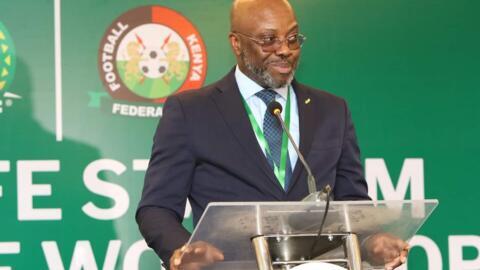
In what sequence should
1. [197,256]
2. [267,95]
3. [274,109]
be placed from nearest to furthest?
[197,256], [274,109], [267,95]

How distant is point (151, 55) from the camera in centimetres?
420

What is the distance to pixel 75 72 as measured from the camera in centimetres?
412

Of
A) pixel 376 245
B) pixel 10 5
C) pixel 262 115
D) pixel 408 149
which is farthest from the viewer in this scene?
pixel 408 149

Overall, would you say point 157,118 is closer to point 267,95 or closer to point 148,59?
point 148,59

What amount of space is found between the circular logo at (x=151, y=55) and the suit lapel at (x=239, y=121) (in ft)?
3.95

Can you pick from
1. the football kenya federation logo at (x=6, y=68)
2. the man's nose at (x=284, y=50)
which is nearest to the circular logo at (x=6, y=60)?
the football kenya federation logo at (x=6, y=68)

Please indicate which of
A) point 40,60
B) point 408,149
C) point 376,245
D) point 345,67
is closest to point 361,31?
point 345,67

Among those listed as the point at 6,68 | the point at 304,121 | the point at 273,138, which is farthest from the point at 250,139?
the point at 6,68

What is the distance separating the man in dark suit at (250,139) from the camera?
9.20 feet

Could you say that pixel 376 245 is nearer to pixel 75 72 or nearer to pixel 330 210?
pixel 330 210

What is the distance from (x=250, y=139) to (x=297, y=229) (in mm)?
627

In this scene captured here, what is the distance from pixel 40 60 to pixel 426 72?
1.72 meters

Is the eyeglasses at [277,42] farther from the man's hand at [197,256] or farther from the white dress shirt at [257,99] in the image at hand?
the man's hand at [197,256]

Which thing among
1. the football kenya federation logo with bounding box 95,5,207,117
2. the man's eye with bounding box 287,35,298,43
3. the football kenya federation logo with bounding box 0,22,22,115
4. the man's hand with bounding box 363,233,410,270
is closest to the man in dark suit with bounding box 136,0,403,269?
the man's eye with bounding box 287,35,298,43
